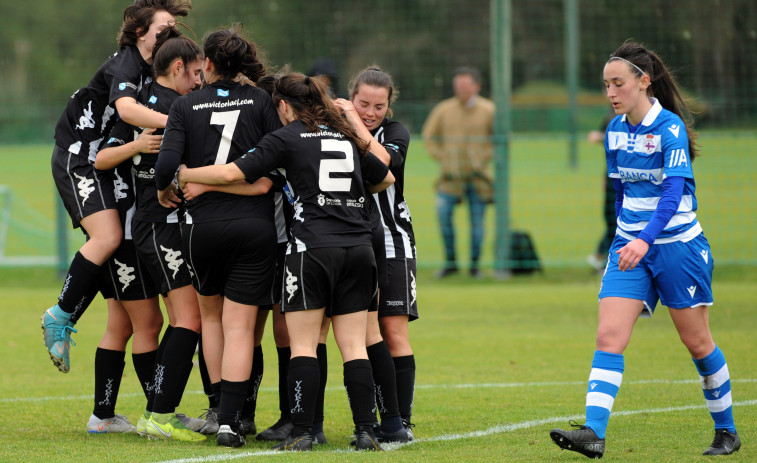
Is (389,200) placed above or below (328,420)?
above

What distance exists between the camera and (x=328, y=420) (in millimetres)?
6309

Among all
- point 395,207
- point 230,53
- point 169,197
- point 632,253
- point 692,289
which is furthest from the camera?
point 395,207

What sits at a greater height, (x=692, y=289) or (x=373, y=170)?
(x=373, y=170)

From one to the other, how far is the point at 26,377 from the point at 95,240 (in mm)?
2378

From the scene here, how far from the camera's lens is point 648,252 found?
511 centimetres

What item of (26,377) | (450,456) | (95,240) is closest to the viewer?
(450,456)

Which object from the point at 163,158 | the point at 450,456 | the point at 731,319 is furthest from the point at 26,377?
the point at 731,319

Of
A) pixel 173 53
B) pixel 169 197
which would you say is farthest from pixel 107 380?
pixel 173 53

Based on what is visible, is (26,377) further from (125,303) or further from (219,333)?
(219,333)

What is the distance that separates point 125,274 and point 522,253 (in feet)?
28.9

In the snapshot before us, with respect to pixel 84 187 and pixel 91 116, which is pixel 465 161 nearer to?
pixel 91 116

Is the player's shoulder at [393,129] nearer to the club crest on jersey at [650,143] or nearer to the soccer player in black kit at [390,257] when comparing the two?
the soccer player in black kit at [390,257]

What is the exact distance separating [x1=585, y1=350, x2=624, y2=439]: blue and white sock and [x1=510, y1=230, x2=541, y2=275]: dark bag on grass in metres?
8.93

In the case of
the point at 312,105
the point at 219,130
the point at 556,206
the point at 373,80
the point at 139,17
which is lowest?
the point at 556,206
